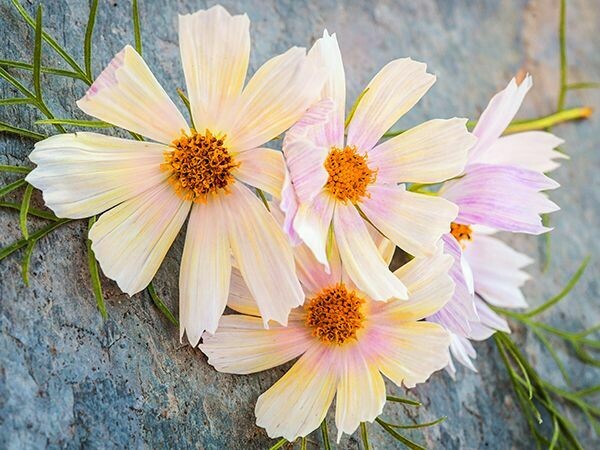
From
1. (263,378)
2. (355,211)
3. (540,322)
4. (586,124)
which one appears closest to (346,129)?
(355,211)

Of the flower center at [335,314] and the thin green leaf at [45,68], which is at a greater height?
the thin green leaf at [45,68]

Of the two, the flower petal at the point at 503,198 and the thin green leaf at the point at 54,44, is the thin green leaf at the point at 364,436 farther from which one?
the thin green leaf at the point at 54,44

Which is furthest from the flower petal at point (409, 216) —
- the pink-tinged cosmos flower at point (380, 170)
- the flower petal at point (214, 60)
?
the flower petal at point (214, 60)

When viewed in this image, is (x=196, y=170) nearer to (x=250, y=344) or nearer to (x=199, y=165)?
(x=199, y=165)

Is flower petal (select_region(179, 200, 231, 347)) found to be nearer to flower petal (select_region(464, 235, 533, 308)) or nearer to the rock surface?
the rock surface

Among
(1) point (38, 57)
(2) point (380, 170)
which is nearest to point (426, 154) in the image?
(2) point (380, 170)

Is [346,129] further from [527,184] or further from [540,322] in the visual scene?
[540,322]
